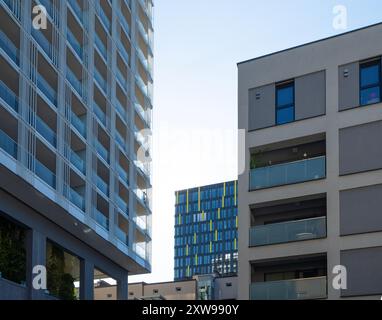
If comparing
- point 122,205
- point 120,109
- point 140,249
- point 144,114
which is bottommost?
point 140,249

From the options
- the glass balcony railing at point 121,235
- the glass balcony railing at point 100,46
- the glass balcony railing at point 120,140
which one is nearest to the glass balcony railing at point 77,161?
the glass balcony railing at point 121,235

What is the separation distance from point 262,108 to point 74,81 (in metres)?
13.8

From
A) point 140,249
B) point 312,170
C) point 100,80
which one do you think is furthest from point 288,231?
point 140,249

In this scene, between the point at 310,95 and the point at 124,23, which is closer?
the point at 310,95

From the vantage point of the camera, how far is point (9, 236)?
3784cm

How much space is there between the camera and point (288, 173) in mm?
34250

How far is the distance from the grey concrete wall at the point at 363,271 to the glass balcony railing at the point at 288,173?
4.27 metres

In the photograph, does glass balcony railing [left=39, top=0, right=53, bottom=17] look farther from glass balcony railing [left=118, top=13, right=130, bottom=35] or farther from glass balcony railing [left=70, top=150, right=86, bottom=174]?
glass balcony railing [left=118, top=13, right=130, bottom=35]

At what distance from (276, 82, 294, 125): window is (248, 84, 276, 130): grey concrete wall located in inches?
10.2

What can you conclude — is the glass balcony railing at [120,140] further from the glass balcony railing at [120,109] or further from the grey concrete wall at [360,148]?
the grey concrete wall at [360,148]

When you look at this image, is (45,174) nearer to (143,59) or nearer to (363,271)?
(363,271)

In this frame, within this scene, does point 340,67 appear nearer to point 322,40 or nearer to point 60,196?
point 322,40

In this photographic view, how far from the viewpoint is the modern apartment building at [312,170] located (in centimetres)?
3156

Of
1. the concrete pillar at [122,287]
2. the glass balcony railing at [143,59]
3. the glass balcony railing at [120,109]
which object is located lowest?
the concrete pillar at [122,287]
